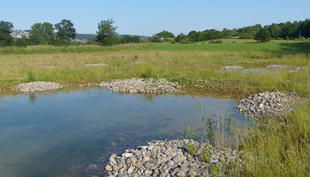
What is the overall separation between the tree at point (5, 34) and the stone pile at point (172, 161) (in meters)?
69.6

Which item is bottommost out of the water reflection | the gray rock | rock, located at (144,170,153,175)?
the gray rock

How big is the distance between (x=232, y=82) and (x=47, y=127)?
368 inches

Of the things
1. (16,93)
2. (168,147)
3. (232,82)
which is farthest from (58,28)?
(168,147)

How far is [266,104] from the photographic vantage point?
7.96 meters

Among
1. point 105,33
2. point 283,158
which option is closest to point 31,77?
point 283,158

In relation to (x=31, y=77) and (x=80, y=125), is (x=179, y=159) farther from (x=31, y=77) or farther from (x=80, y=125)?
(x=31, y=77)

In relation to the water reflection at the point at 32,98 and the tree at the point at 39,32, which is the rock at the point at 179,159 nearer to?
the water reflection at the point at 32,98

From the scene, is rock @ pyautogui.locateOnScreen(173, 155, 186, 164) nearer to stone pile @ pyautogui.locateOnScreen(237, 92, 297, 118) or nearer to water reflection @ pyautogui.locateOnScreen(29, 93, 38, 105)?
stone pile @ pyautogui.locateOnScreen(237, 92, 297, 118)

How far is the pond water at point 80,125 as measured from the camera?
5004 millimetres

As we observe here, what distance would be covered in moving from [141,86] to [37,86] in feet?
20.0

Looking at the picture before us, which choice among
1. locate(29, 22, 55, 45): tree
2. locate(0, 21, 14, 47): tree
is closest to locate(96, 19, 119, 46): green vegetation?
locate(0, 21, 14, 47): tree

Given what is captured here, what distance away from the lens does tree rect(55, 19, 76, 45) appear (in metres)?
64.0

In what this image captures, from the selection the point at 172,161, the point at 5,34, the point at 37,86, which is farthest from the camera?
the point at 5,34

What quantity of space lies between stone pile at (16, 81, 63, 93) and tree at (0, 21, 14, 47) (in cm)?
5907
